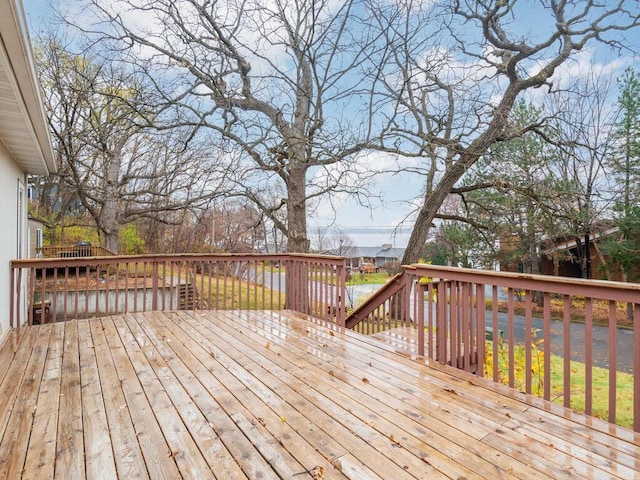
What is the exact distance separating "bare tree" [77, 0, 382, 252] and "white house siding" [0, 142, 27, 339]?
349cm

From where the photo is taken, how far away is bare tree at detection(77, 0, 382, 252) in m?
7.52

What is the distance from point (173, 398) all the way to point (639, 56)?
10.8 metres

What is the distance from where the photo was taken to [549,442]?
6.81 ft

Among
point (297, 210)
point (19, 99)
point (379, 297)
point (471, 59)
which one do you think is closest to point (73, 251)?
point (297, 210)

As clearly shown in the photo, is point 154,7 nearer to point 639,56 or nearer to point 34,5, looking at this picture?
point 34,5

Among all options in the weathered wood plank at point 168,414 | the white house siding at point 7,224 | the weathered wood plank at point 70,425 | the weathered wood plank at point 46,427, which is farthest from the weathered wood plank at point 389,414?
the white house siding at point 7,224

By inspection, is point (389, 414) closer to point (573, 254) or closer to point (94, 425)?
point (94, 425)

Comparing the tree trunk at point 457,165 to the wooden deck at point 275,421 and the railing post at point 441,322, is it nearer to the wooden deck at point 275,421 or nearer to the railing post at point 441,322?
the railing post at point 441,322

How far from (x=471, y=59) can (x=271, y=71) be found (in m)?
4.67

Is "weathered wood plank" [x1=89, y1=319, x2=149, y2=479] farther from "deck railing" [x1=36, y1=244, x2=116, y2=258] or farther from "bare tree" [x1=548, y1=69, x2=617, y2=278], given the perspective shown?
"deck railing" [x1=36, y1=244, x2=116, y2=258]

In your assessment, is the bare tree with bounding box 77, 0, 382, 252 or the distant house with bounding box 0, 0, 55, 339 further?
the bare tree with bounding box 77, 0, 382, 252

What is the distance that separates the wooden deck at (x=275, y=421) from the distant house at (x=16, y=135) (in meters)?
1.90

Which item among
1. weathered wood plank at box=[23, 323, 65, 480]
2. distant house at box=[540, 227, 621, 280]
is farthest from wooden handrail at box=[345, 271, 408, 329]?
distant house at box=[540, 227, 621, 280]

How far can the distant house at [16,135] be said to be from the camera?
233 centimetres
